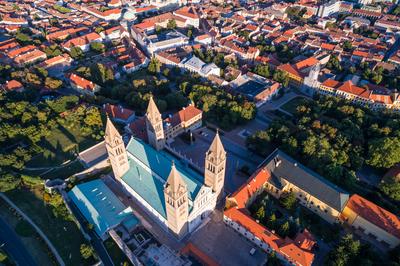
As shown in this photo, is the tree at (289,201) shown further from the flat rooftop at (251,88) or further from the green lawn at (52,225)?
the flat rooftop at (251,88)

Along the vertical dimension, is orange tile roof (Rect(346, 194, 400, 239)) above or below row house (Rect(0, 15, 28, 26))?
below

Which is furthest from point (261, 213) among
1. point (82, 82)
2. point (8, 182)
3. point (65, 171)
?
point (82, 82)

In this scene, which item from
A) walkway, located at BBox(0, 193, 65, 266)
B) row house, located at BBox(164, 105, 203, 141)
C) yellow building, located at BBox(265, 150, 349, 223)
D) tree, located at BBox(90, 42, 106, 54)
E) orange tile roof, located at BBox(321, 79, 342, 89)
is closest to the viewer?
walkway, located at BBox(0, 193, 65, 266)

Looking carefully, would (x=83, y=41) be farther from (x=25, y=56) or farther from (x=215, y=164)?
(x=215, y=164)

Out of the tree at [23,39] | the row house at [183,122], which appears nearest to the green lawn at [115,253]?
the row house at [183,122]

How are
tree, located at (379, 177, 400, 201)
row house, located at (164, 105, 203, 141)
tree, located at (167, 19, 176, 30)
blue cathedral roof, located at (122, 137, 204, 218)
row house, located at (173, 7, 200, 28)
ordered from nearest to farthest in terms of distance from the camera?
blue cathedral roof, located at (122, 137, 204, 218), tree, located at (379, 177, 400, 201), row house, located at (164, 105, 203, 141), tree, located at (167, 19, 176, 30), row house, located at (173, 7, 200, 28)

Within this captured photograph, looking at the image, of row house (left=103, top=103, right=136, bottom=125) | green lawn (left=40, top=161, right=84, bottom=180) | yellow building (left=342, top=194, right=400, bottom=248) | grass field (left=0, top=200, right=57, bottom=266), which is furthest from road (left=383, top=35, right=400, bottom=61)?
grass field (left=0, top=200, right=57, bottom=266)

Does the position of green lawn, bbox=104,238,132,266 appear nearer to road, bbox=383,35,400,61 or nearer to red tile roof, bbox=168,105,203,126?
red tile roof, bbox=168,105,203,126
